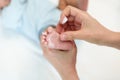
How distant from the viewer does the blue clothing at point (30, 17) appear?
1.03 m

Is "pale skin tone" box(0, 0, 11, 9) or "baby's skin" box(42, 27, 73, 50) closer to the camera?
"baby's skin" box(42, 27, 73, 50)

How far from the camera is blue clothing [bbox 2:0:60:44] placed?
1034mm

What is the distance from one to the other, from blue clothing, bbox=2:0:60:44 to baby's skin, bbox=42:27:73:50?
80mm

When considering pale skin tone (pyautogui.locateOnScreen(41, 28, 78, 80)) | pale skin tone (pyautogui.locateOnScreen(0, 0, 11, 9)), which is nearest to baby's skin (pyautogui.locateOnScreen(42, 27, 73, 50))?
pale skin tone (pyautogui.locateOnScreen(41, 28, 78, 80))

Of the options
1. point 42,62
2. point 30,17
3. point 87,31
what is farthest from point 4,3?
point 87,31

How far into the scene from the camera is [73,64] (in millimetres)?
996

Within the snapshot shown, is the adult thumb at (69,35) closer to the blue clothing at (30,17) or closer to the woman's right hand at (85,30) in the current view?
the woman's right hand at (85,30)

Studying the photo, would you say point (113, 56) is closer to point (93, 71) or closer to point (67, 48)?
point (93, 71)

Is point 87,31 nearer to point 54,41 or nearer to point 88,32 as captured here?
point 88,32

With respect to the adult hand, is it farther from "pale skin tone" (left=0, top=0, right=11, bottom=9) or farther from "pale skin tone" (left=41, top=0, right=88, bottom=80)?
"pale skin tone" (left=0, top=0, right=11, bottom=9)

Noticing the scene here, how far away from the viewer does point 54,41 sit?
930 millimetres

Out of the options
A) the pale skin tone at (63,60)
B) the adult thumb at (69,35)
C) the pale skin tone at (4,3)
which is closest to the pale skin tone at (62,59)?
the pale skin tone at (63,60)

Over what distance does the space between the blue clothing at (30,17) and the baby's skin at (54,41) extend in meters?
0.08

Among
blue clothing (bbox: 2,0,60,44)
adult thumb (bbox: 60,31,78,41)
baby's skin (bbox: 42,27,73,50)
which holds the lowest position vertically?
adult thumb (bbox: 60,31,78,41)
